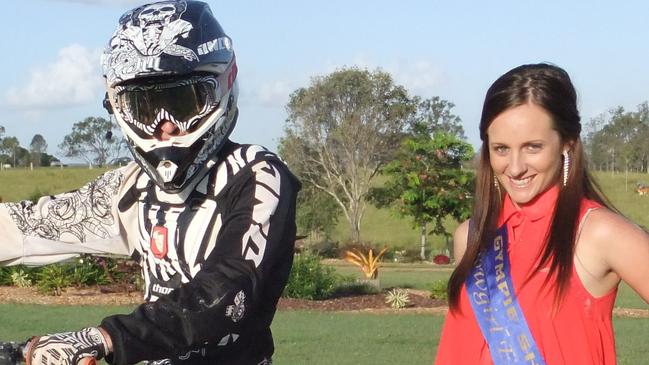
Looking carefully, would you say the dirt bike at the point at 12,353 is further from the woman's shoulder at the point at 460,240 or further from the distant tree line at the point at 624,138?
the distant tree line at the point at 624,138

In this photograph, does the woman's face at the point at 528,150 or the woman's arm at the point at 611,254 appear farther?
the woman's face at the point at 528,150

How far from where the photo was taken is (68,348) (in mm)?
2660

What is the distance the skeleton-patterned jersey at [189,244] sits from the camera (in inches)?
112

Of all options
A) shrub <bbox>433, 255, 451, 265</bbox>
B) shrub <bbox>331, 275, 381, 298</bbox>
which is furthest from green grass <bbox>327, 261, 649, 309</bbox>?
shrub <bbox>433, 255, 451, 265</bbox>

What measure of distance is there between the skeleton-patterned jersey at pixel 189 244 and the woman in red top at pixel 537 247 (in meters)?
0.68

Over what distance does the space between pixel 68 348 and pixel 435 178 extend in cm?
4869

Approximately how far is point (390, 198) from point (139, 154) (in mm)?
55306

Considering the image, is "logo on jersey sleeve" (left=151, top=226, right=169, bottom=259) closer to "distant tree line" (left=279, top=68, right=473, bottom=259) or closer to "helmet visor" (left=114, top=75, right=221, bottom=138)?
"helmet visor" (left=114, top=75, right=221, bottom=138)

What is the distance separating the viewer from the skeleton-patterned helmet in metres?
3.14

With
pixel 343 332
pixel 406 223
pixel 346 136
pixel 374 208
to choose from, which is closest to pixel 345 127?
pixel 346 136

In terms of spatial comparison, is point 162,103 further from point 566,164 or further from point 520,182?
A: point 566,164

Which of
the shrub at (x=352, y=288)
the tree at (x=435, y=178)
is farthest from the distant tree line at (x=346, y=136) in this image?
the shrub at (x=352, y=288)

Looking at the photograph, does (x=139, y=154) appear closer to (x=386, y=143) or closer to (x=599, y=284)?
(x=599, y=284)

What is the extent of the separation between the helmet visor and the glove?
0.70 metres
